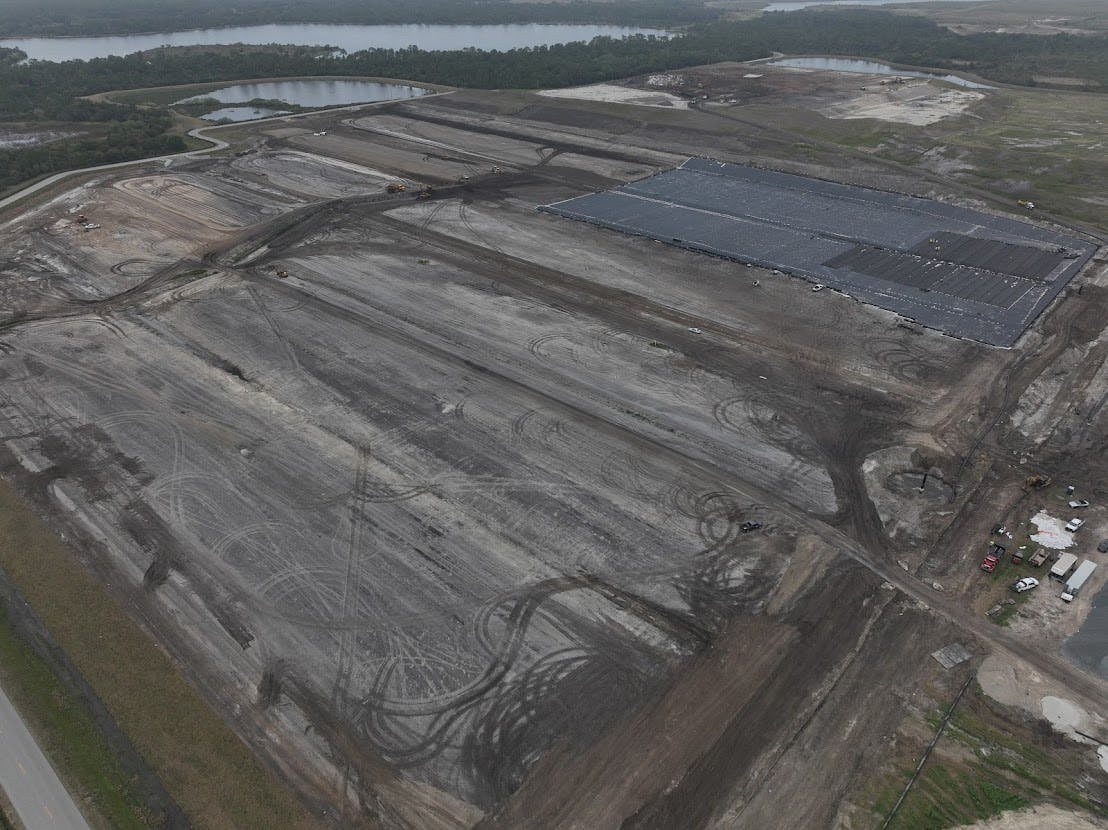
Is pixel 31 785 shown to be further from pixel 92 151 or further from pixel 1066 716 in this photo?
pixel 92 151

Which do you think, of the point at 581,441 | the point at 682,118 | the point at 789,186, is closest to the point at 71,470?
the point at 581,441

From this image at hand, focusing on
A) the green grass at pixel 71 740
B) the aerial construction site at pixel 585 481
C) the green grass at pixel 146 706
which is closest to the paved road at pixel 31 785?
the green grass at pixel 71 740

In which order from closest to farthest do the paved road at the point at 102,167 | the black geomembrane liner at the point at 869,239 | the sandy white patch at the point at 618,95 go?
the black geomembrane liner at the point at 869,239 < the paved road at the point at 102,167 < the sandy white patch at the point at 618,95

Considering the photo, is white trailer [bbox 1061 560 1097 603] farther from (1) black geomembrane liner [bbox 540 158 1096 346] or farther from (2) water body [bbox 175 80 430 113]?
(2) water body [bbox 175 80 430 113]

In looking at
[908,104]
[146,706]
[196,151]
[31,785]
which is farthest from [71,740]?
[908,104]

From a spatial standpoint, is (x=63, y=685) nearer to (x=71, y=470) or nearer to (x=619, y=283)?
(x=71, y=470)

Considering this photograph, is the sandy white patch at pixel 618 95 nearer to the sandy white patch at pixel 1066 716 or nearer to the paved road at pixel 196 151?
the paved road at pixel 196 151
